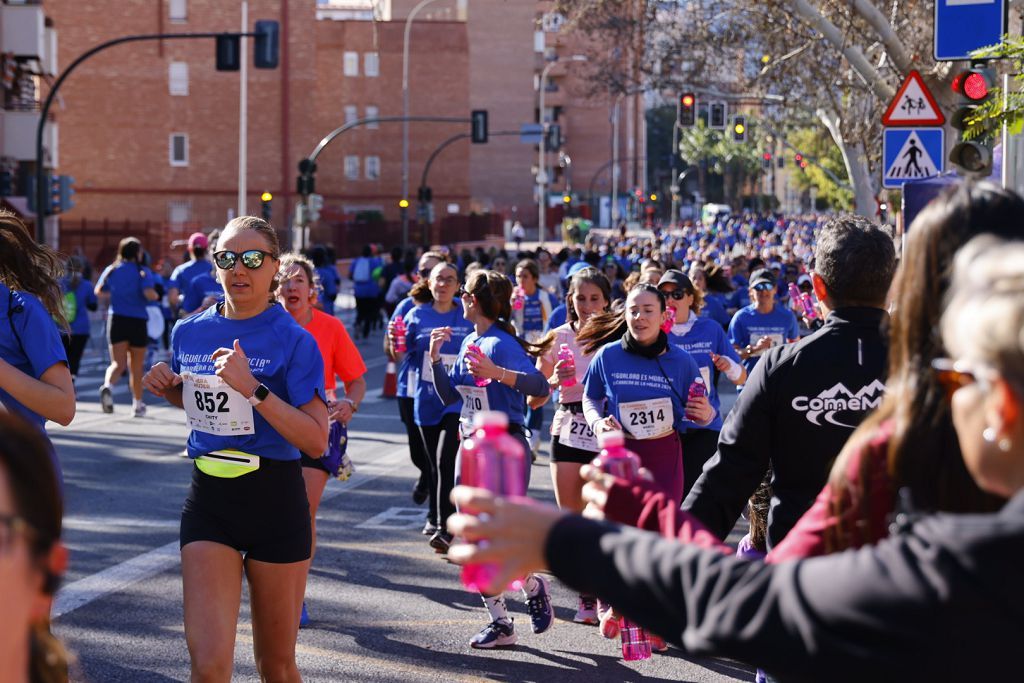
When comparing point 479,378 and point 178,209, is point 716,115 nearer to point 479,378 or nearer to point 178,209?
point 479,378

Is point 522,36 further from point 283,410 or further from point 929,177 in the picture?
point 283,410

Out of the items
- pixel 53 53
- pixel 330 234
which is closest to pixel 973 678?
pixel 53 53

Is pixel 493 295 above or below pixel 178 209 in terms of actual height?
below

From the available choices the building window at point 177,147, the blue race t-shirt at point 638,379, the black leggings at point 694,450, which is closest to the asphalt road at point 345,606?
the black leggings at point 694,450

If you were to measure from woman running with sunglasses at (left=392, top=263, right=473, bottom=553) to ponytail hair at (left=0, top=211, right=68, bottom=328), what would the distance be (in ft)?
10.8

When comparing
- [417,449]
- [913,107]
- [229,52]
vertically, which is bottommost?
[417,449]

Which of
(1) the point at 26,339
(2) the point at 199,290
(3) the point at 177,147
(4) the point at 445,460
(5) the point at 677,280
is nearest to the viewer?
(1) the point at 26,339

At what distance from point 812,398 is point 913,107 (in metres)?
10.3

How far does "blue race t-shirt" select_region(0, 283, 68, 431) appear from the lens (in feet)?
17.0

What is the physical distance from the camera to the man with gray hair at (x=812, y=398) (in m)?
4.17

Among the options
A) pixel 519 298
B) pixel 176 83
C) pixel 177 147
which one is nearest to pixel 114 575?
pixel 519 298

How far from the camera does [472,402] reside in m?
8.55

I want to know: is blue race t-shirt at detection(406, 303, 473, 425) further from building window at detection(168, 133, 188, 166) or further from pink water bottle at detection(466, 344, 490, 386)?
building window at detection(168, 133, 188, 166)

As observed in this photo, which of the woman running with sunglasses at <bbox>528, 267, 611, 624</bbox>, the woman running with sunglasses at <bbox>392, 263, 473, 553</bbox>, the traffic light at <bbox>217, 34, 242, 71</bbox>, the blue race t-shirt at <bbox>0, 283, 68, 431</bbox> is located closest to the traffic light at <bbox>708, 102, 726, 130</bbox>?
the traffic light at <bbox>217, 34, 242, 71</bbox>
